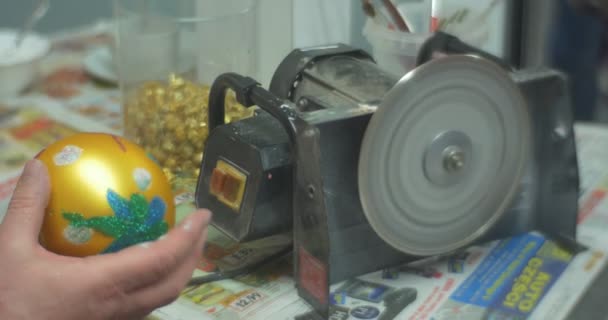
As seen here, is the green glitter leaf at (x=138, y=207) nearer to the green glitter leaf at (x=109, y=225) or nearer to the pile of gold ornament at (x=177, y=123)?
the green glitter leaf at (x=109, y=225)

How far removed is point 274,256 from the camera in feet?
2.36

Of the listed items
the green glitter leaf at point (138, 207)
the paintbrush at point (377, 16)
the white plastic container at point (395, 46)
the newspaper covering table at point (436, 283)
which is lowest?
the newspaper covering table at point (436, 283)

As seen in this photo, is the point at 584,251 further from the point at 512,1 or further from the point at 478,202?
the point at 512,1

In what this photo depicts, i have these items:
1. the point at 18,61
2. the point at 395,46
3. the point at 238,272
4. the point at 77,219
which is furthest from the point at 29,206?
the point at 18,61

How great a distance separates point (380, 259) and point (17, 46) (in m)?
0.69

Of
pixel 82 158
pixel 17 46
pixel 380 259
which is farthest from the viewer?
pixel 17 46

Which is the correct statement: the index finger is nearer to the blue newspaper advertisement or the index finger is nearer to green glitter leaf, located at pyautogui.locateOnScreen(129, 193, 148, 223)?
green glitter leaf, located at pyautogui.locateOnScreen(129, 193, 148, 223)

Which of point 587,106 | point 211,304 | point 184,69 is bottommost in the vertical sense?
point 587,106

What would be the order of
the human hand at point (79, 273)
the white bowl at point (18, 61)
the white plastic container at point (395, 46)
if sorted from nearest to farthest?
the human hand at point (79, 273) → the white plastic container at point (395, 46) → the white bowl at point (18, 61)

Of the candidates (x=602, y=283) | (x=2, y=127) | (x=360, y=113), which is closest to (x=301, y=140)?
(x=360, y=113)

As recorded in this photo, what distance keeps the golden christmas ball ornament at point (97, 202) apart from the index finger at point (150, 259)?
0.03m

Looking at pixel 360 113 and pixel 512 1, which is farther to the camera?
pixel 512 1

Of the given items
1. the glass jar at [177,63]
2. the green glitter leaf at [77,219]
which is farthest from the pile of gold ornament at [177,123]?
the green glitter leaf at [77,219]

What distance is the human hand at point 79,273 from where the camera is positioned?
1.77 ft
